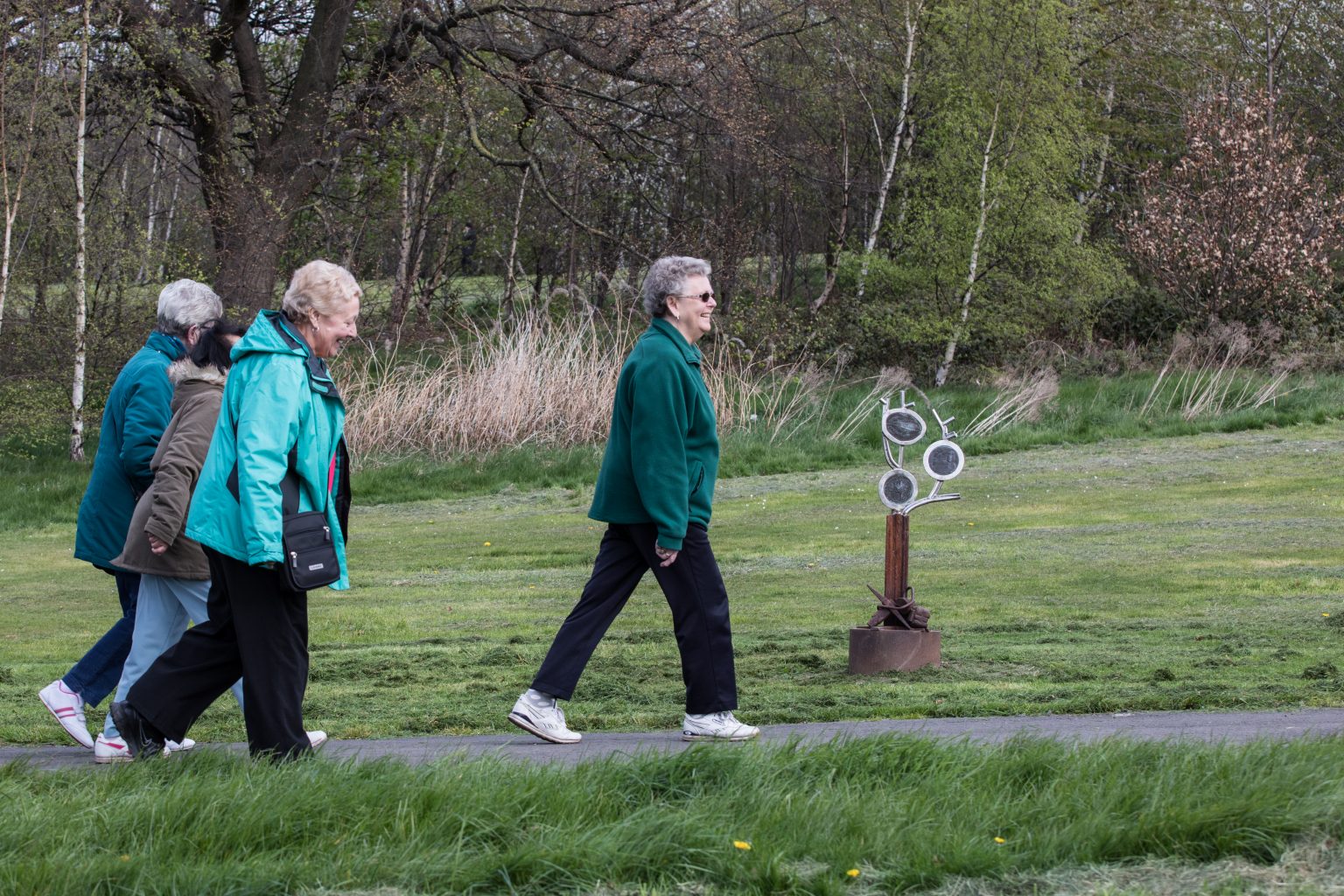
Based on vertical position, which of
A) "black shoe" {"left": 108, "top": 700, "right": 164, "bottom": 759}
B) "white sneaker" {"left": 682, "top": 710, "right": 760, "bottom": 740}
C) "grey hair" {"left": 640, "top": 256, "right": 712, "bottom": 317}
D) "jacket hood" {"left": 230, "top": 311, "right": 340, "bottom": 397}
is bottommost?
"white sneaker" {"left": 682, "top": 710, "right": 760, "bottom": 740}

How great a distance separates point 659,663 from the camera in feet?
26.9

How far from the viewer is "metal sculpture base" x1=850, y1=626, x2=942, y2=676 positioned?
24.7ft

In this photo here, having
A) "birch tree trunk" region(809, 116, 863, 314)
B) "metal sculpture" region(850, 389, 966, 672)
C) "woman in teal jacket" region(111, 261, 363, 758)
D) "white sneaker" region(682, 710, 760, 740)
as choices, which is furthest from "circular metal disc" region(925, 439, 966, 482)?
"birch tree trunk" region(809, 116, 863, 314)

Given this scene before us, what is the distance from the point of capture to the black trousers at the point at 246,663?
5.09m

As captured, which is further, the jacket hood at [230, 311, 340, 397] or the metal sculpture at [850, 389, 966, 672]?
the metal sculpture at [850, 389, 966, 672]

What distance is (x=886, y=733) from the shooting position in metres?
5.27

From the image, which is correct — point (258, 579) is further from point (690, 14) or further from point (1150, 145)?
point (1150, 145)

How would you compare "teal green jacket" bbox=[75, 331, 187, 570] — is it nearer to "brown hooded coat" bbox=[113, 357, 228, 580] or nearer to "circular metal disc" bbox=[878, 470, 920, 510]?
"brown hooded coat" bbox=[113, 357, 228, 580]

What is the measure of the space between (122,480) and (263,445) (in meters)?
1.89

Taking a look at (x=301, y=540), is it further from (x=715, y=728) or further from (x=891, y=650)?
(x=891, y=650)

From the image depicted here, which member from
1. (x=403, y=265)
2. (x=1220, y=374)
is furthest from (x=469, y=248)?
(x=1220, y=374)

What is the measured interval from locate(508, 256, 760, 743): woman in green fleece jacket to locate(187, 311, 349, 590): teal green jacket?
1214mm

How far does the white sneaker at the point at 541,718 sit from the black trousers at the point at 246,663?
1015 mm

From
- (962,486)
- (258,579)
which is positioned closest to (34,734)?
(258,579)
